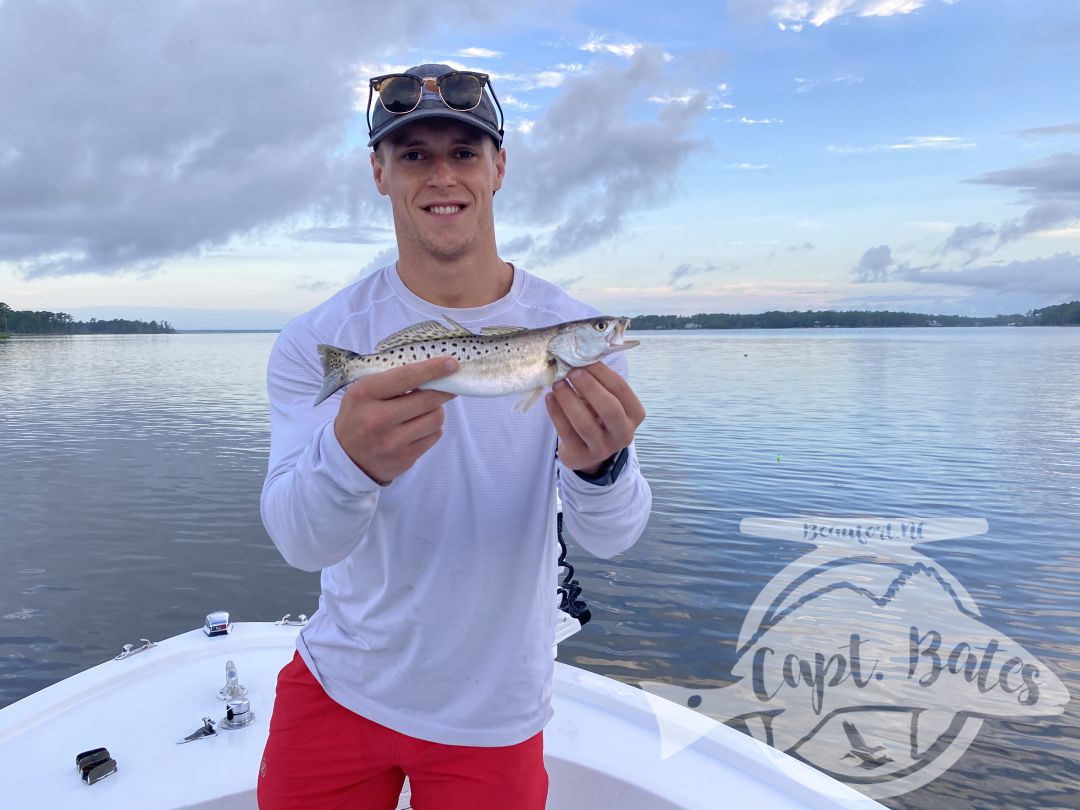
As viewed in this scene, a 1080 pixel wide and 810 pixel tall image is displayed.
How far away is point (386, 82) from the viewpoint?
3.50 metres

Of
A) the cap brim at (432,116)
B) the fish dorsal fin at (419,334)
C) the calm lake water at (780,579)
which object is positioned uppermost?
the cap brim at (432,116)

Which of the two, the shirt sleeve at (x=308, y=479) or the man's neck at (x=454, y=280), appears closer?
the shirt sleeve at (x=308, y=479)

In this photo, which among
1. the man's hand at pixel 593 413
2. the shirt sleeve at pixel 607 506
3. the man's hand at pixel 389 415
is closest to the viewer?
the man's hand at pixel 389 415

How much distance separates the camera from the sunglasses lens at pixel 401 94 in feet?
11.1

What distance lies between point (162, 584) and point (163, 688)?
31.4 feet

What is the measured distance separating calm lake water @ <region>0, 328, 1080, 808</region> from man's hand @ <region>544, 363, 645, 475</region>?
25.4ft

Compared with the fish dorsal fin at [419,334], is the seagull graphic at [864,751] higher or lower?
lower

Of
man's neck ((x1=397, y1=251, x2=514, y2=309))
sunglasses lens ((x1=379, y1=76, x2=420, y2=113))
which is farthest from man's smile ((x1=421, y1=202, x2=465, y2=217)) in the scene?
sunglasses lens ((x1=379, y1=76, x2=420, y2=113))

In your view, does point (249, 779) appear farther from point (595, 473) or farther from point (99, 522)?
point (99, 522)

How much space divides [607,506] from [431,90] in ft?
6.87

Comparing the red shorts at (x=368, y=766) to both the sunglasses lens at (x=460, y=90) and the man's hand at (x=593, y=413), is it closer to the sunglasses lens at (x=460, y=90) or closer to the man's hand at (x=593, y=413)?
the man's hand at (x=593, y=413)

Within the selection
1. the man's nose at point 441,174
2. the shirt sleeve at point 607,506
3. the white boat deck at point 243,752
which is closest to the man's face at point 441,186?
the man's nose at point 441,174

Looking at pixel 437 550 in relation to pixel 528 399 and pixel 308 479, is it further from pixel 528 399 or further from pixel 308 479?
pixel 528 399

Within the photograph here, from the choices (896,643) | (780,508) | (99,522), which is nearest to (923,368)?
(780,508)
